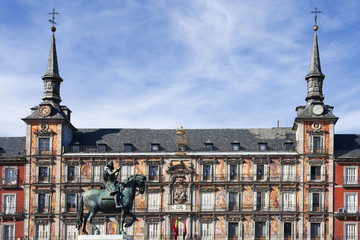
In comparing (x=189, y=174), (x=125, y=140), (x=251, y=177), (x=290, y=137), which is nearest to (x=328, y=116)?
(x=290, y=137)

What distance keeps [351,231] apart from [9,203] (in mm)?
45410

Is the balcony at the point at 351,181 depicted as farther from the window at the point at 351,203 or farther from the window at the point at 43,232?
the window at the point at 43,232

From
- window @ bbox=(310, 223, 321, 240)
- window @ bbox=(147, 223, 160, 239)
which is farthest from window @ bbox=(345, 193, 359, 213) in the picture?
window @ bbox=(147, 223, 160, 239)

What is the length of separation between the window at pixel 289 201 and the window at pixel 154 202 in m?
16.6

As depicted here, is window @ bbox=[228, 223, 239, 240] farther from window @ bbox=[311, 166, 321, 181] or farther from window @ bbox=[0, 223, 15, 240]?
window @ bbox=[0, 223, 15, 240]

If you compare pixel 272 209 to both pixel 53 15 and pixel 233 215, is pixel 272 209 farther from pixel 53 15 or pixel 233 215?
pixel 53 15

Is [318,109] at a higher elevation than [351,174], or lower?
higher

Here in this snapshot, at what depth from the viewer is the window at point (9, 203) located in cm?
8669

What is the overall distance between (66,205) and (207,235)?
63.1 ft

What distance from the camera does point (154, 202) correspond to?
86.8m

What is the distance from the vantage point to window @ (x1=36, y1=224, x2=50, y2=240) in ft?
281

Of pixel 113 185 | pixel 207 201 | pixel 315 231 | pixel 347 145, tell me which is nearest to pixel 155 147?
pixel 207 201

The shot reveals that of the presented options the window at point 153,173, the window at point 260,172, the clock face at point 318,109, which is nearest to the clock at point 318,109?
the clock face at point 318,109

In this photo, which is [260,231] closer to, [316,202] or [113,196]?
[316,202]
